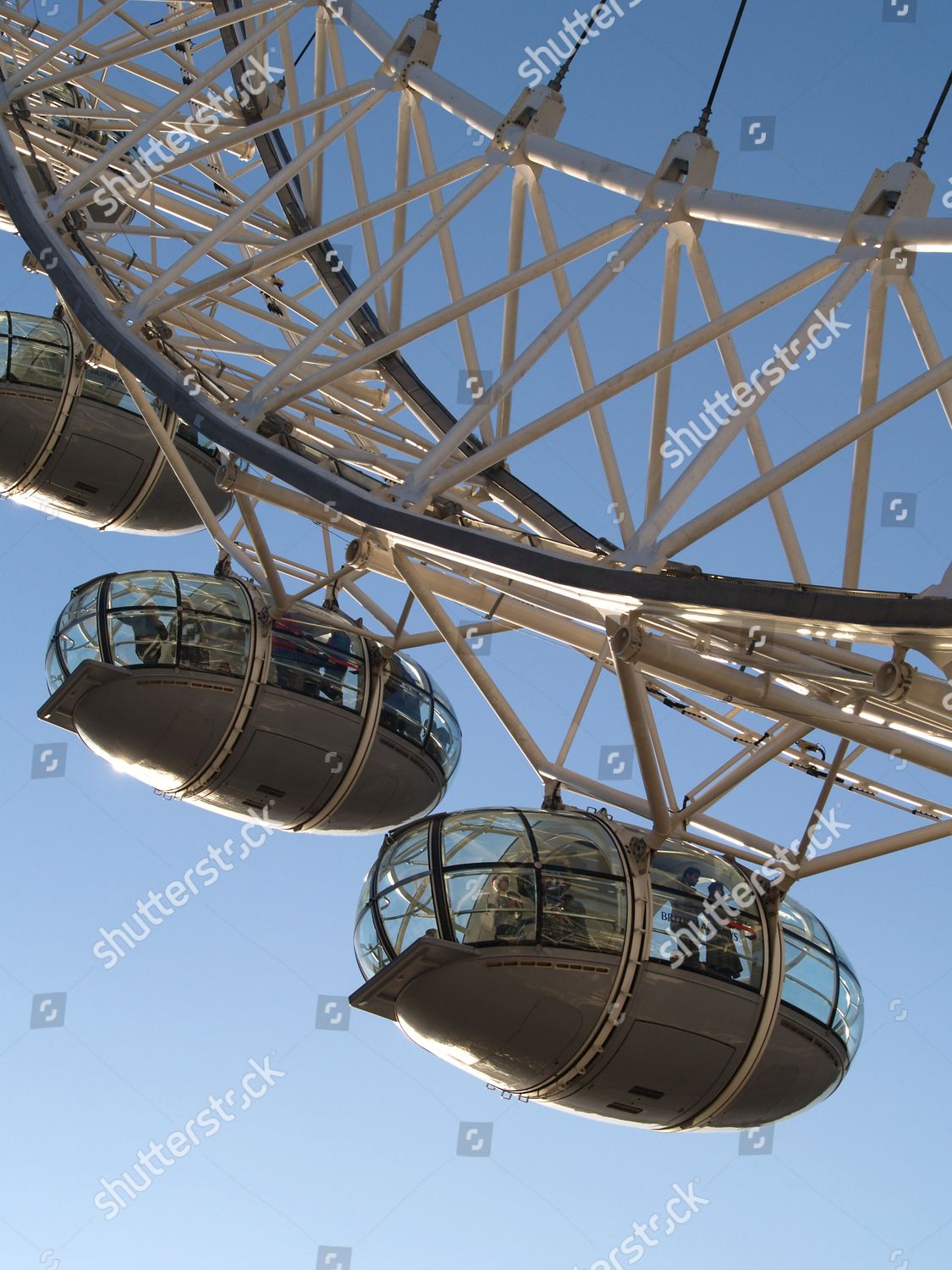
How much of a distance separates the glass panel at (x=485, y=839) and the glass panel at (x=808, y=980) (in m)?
2.90

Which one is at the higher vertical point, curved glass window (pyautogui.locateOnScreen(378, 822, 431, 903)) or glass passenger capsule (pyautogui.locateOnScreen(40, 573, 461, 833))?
glass passenger capsule (pyautogui.locateOnScreen(40, 573, 461, 833))

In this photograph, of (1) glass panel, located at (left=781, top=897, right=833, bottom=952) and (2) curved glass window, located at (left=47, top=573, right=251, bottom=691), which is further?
(2) curved glass window, located at (left=47, top=573, right=251, bottom=691)

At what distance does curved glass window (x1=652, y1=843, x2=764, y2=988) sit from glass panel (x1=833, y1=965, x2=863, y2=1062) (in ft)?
4.36

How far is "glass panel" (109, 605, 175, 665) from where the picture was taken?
22.6m

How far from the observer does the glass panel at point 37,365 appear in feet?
88.1

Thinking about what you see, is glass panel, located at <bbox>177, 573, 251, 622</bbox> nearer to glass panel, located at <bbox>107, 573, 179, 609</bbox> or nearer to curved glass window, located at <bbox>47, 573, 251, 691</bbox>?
curved glass window, located at <bbox>47, 573, 251, 691</bbox>

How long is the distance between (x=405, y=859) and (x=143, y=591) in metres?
5.74

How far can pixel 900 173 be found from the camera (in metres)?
17.6

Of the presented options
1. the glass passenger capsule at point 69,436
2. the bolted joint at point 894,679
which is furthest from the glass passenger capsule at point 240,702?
the bolted joint at point 894,679

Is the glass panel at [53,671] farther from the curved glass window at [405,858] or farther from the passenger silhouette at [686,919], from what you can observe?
the passenger silhouette at [686,919]

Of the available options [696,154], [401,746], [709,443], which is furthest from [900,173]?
[401,746]

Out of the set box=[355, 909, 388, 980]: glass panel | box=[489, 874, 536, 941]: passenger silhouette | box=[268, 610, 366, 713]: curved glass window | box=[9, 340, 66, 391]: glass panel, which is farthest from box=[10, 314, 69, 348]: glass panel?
box=[489, 874, 536, 941]: passenger silhouette

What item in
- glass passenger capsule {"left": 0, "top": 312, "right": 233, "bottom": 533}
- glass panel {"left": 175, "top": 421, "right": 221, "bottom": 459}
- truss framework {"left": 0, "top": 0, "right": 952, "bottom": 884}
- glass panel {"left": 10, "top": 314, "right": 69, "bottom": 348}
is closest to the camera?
truss framework {"left": 0, "top": 0, "right": 952, "bottom": 884}

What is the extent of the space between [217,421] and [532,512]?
7148mm
